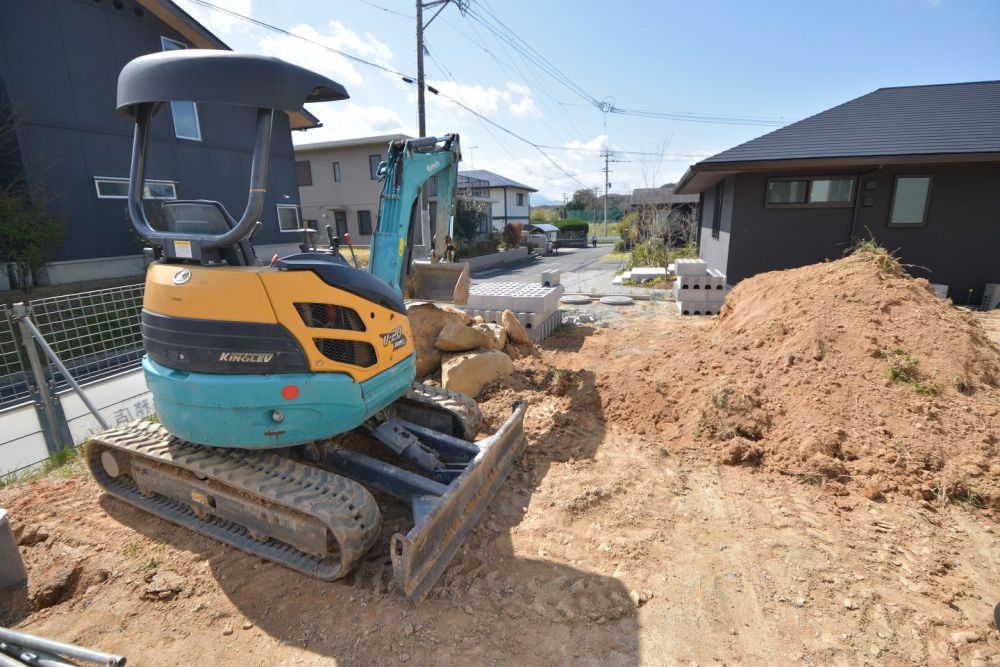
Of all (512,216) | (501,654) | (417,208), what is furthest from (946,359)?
(512,216)

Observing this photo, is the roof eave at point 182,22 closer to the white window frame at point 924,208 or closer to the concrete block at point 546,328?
the concrete block at point 546,328

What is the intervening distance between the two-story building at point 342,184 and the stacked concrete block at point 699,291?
1804 centimetres

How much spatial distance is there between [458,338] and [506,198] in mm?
38233

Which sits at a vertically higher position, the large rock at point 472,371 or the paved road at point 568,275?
the large rock at point 472,371

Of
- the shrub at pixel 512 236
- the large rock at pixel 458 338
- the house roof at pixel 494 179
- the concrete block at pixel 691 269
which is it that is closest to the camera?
the large rock at pixel 458 338

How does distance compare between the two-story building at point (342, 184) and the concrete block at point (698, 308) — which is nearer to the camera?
the concrete block at point (698, 308)

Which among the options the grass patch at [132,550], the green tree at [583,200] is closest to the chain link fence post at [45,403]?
the grass patch at [132,550]

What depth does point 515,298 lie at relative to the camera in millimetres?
7988

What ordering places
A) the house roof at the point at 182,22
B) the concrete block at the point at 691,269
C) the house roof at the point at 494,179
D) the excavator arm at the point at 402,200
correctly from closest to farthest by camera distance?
1. the excavator arm at the point at 402,200
2. the concrete block at the point at 691,269
3. the house roof at the point at 182,22
4. the house roof at the point at 494,179

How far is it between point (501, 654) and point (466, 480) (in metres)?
1.01

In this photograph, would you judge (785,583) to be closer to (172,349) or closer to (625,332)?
(172,349)

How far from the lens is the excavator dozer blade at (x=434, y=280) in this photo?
570cm

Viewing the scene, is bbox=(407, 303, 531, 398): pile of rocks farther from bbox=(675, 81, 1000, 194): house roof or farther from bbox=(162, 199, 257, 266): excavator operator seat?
bbox=(675, 81, 1000, 194): house roof

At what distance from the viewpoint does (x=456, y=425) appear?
4164mm
